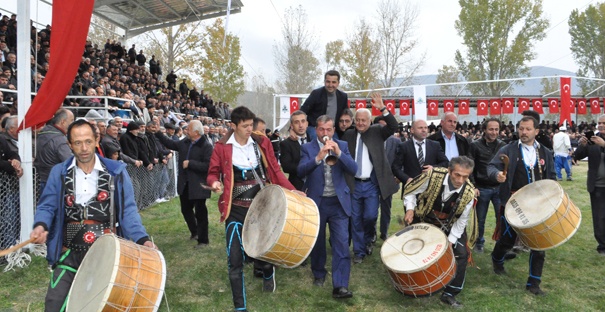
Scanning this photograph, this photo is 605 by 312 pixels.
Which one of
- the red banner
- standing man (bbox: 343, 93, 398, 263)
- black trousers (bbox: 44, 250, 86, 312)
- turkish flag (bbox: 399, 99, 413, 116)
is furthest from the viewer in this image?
turkish flag (bbox: 399, 99, 413, 116)

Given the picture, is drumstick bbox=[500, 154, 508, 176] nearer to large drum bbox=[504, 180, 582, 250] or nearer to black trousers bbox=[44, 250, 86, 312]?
large drum bbox=[504, 180, 582, 250]

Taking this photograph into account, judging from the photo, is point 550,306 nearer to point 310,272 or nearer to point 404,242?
point 404,242

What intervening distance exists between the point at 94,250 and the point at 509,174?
4454mm


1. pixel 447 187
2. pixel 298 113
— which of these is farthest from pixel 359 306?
pixel 298 113

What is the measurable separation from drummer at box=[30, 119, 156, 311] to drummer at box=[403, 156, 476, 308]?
9.11ft

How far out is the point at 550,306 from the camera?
14.6ft

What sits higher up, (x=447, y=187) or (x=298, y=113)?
(x=298, y=113)

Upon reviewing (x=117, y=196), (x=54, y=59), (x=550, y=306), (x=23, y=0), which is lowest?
(x=550, y=306)

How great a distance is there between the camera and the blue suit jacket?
464 centimetres

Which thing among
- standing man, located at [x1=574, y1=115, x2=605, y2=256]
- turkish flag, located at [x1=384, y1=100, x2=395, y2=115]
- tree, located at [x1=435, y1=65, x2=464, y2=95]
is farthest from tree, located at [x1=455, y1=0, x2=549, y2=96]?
standing man, located at [x1=574, y1=115, x2=605, y2=256]

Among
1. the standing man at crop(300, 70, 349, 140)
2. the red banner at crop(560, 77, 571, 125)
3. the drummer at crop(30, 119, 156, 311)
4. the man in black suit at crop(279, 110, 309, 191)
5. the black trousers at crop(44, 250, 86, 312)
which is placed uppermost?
the red banner at crop(560, 77, 571, 125)

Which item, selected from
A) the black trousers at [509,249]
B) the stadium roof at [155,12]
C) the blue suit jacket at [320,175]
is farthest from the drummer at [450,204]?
the stadium roof at [155,12]

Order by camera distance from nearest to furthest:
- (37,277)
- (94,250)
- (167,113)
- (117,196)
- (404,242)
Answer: (94,250) < (117,196) < (404,242) < (37,277) < (167,113)

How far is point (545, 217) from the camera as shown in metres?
4.22
